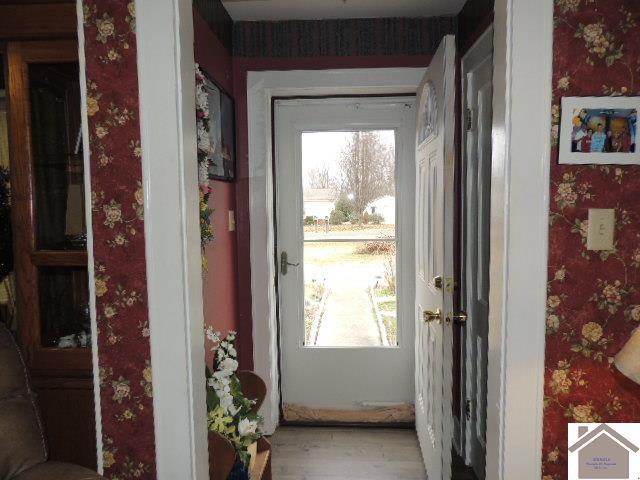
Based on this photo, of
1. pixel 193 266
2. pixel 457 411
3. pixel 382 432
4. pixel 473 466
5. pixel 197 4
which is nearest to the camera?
pixel 193 266

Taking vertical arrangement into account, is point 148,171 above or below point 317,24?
below

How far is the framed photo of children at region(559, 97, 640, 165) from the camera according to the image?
132 cm

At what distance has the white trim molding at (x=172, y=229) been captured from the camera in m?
1.34

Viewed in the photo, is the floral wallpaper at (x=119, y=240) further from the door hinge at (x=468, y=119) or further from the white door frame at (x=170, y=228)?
the door hinge at (x=468, y=119)

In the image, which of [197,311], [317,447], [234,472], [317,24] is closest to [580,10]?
[197,311]

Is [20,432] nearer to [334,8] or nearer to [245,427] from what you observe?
[245,427]

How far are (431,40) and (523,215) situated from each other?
1.77 meters

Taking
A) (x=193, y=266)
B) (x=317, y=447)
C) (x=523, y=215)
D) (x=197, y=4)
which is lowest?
(x=317, y=447)

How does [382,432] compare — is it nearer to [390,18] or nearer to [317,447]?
[317,447]

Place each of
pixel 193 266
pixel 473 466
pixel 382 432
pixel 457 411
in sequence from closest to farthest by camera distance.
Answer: pixel 193 266, pixel 473 466, pixel 457 411, pixel 382 432

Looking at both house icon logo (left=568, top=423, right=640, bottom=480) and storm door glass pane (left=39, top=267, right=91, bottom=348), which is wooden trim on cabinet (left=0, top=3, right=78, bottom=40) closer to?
storm door glass pane (left=39, top=267, right=91, bottom=348)

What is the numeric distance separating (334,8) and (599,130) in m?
1.73

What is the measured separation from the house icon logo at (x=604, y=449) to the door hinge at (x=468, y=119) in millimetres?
1626

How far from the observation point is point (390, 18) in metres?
2.75
